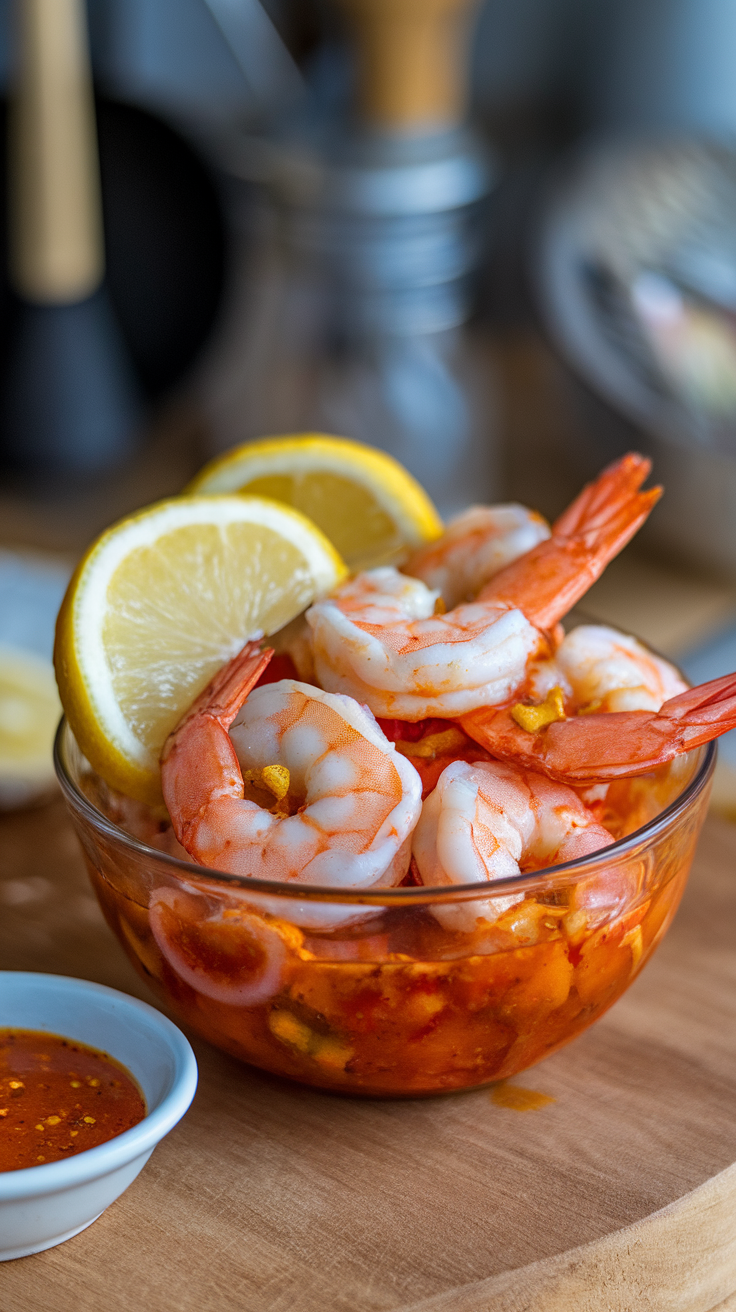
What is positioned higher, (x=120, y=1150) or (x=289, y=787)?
(x=289, y=787)

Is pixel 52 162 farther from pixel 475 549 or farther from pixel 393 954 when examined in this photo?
pixel 393 954

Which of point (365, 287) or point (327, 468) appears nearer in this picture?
point (327, 468)

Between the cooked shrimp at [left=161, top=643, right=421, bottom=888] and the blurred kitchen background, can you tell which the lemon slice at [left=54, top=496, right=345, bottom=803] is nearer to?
the cooked shrimp at [left=161, top=643, right=421, bottom=888]

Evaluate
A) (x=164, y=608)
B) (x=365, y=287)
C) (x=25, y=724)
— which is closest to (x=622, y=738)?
(x=164, y=608)

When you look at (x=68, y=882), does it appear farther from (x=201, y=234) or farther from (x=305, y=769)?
(x=201, y=234)

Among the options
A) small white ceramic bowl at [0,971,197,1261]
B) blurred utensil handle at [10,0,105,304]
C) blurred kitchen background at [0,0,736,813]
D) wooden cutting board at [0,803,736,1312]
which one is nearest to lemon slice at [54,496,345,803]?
small white ceramic bowl at [0,971,197,1261]

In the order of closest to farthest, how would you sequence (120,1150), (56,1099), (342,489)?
(120,1150), (56,1099), (342,489)

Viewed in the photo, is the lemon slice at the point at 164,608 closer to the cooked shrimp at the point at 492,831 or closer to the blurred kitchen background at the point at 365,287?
the cooked shrimp at the point at 492,831
